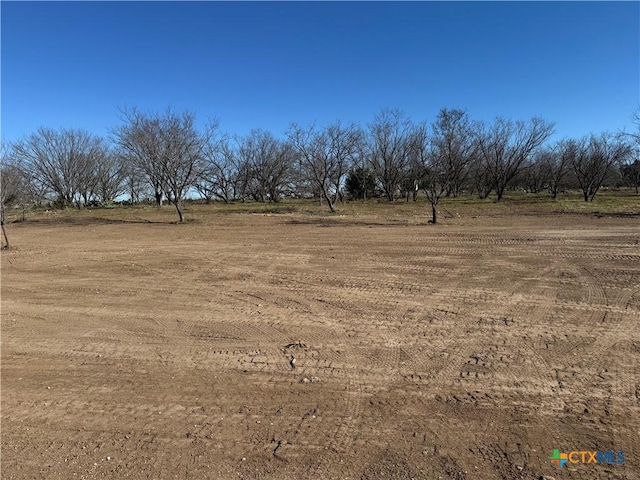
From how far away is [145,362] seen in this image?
4.65 meters

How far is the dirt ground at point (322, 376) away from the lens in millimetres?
3014

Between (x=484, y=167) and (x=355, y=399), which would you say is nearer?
(x=355, y=399)

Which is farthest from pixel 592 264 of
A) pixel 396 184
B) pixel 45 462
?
pixel 396 184

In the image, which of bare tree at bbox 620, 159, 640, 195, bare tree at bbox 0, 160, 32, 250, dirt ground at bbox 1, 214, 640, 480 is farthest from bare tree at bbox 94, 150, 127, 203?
bare tree at bbox 620, 159, 640, 195

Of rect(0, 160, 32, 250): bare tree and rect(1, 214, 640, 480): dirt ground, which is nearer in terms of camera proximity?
rect(1, 214, 640, 480): dirt ground

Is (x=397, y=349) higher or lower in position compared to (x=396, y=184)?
lower

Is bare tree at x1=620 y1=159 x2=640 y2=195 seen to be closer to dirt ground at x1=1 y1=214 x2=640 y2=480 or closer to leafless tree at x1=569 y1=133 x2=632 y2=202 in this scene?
leafless tree at x1=569 y1=133 x2=632 y2=202

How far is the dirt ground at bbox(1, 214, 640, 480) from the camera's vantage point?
3.01 meters

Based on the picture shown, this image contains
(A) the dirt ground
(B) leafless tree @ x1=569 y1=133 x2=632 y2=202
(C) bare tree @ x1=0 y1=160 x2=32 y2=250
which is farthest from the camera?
(B) leafless tree @ x1=569 y1=133 x2=632 y2=202

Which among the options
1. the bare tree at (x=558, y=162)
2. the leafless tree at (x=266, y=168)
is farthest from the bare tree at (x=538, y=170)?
the leafless tree at (x=266, y=168)

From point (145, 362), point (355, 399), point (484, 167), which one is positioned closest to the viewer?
point (355, 399)

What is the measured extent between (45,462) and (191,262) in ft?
28.2

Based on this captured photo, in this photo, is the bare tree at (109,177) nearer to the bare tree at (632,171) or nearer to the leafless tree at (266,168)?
the leafless tree at (266,168)

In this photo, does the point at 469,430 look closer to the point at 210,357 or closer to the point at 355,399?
the point at 355,399
